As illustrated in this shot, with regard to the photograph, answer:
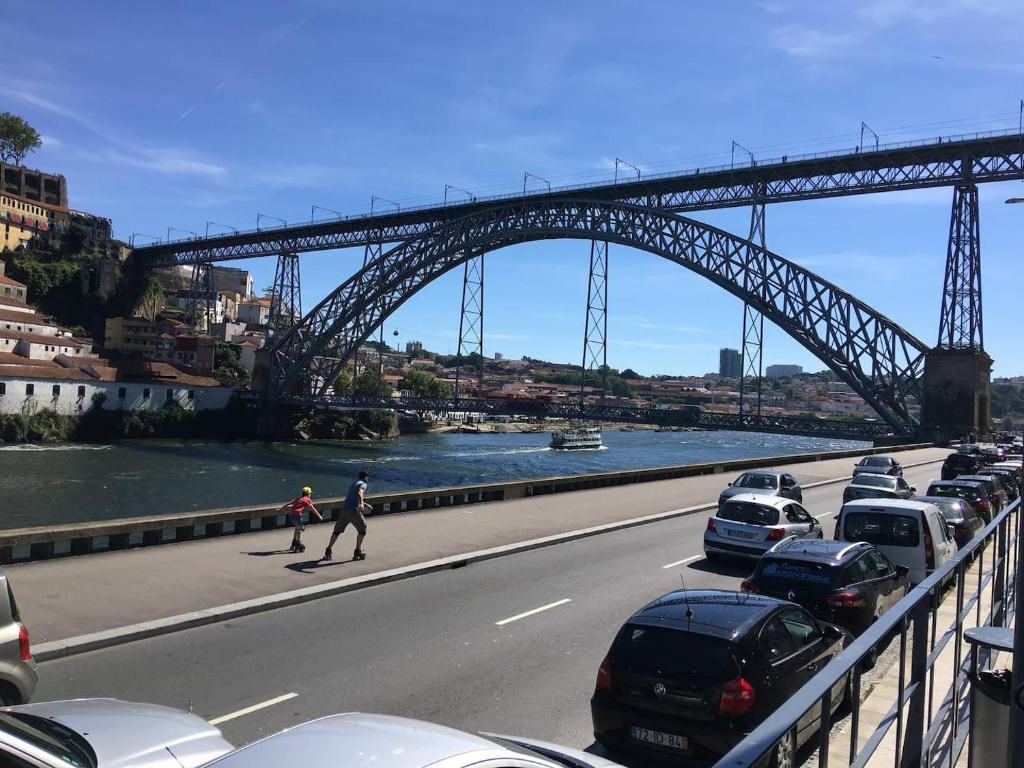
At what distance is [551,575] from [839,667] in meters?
11.0

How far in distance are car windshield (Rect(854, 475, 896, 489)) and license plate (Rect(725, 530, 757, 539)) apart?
8.88 metres

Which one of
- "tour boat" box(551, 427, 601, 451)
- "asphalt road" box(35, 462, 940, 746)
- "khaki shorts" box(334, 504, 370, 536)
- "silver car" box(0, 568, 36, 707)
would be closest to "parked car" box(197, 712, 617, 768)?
"asphalt road" box(35, 462, 940, 746)

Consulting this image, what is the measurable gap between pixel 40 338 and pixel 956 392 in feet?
263

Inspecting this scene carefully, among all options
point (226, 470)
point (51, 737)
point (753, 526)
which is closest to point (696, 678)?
point (51, 737)

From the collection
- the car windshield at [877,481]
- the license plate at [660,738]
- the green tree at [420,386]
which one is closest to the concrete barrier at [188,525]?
the car windshield at [877,481]

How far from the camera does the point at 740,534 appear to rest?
1473 cm

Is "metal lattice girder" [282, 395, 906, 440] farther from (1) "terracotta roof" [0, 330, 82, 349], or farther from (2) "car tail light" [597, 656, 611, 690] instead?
(2) "car tail light" [597, 656, 611, 690]

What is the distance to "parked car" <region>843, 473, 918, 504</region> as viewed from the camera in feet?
66.7

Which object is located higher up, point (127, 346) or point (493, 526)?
point (127, 346)

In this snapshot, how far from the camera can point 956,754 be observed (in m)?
4.11

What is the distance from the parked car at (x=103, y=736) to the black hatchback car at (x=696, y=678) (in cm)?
303

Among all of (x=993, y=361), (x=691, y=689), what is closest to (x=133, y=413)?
(x=993, y=361)

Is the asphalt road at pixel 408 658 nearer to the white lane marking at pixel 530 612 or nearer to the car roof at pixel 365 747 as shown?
the white lane marking at pixel 530 612

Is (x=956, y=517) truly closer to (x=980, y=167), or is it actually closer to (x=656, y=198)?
(x=980, y=167)
